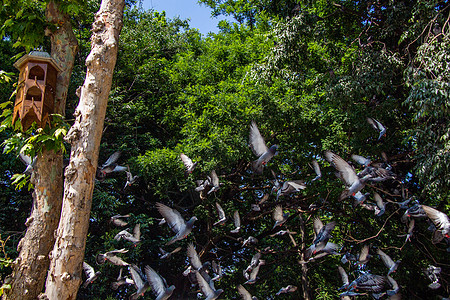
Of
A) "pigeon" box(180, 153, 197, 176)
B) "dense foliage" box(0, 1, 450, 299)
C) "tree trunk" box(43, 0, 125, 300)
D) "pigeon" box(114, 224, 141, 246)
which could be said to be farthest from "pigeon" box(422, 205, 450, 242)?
"tree trunk" box(43, 0, 125, 300)

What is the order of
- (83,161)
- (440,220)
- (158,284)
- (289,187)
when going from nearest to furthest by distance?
(83,161) → (440,220) → (158,284) → (289,187)

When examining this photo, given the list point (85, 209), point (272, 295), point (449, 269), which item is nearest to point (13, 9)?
point (85, 209)

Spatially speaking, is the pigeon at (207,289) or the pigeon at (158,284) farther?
the pigeon at (207,289)

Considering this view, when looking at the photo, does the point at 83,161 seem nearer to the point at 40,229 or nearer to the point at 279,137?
the point at 40,229

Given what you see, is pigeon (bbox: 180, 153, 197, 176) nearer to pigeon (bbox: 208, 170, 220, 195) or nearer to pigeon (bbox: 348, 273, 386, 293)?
pigeon (bbox: 208, 170, 220, 195)

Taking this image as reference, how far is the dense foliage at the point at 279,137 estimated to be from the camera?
7.86 meters

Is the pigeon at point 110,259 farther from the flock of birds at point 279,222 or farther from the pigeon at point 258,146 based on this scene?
the pigeon at point 258,146

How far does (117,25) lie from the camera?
12.7 feet

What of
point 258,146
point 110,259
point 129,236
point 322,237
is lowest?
point 110,259

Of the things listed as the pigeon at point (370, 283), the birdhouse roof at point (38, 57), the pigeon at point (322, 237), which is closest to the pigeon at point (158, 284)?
the pigeon at point (322, 237)

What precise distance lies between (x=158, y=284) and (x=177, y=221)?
1101 millimetres

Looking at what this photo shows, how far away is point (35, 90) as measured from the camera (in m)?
3.84

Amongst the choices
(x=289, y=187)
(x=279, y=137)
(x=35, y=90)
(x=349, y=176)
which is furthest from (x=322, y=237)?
(x=35, y=90)

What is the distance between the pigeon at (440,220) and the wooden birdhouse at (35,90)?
5914 millimetres
